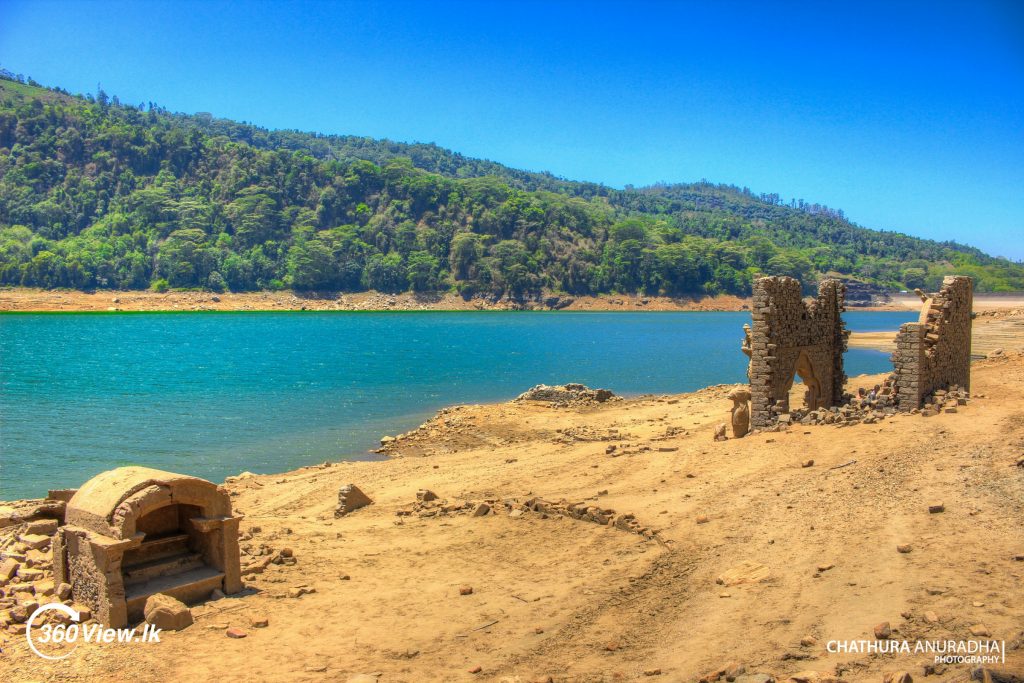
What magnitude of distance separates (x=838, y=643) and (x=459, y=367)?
4052cm

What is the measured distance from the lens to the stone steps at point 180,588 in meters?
8.64

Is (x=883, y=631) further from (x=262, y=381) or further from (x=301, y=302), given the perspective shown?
(x=301, y=302)

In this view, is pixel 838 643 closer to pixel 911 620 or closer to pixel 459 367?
pixel 911 620

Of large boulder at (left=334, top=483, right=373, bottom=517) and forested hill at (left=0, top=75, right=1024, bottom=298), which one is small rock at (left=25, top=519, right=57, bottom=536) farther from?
forested hill at (left=0, top=75, right=1024, bottom=298)

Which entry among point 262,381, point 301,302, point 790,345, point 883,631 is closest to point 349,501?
point 883,631

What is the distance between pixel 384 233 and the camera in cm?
14650

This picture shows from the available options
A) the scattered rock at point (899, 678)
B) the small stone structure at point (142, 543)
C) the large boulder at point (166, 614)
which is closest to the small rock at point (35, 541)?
the small stone structure at point (142, 543)

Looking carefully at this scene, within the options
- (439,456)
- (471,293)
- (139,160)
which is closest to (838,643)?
(439,456)

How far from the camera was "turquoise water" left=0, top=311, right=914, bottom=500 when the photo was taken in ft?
75.6

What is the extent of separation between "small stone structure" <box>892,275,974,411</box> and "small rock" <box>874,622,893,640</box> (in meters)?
10.3

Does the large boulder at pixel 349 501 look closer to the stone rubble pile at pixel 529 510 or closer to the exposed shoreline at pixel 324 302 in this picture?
the stone rubble pile at pixel 529 510

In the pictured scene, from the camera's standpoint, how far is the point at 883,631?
700 centimetres
